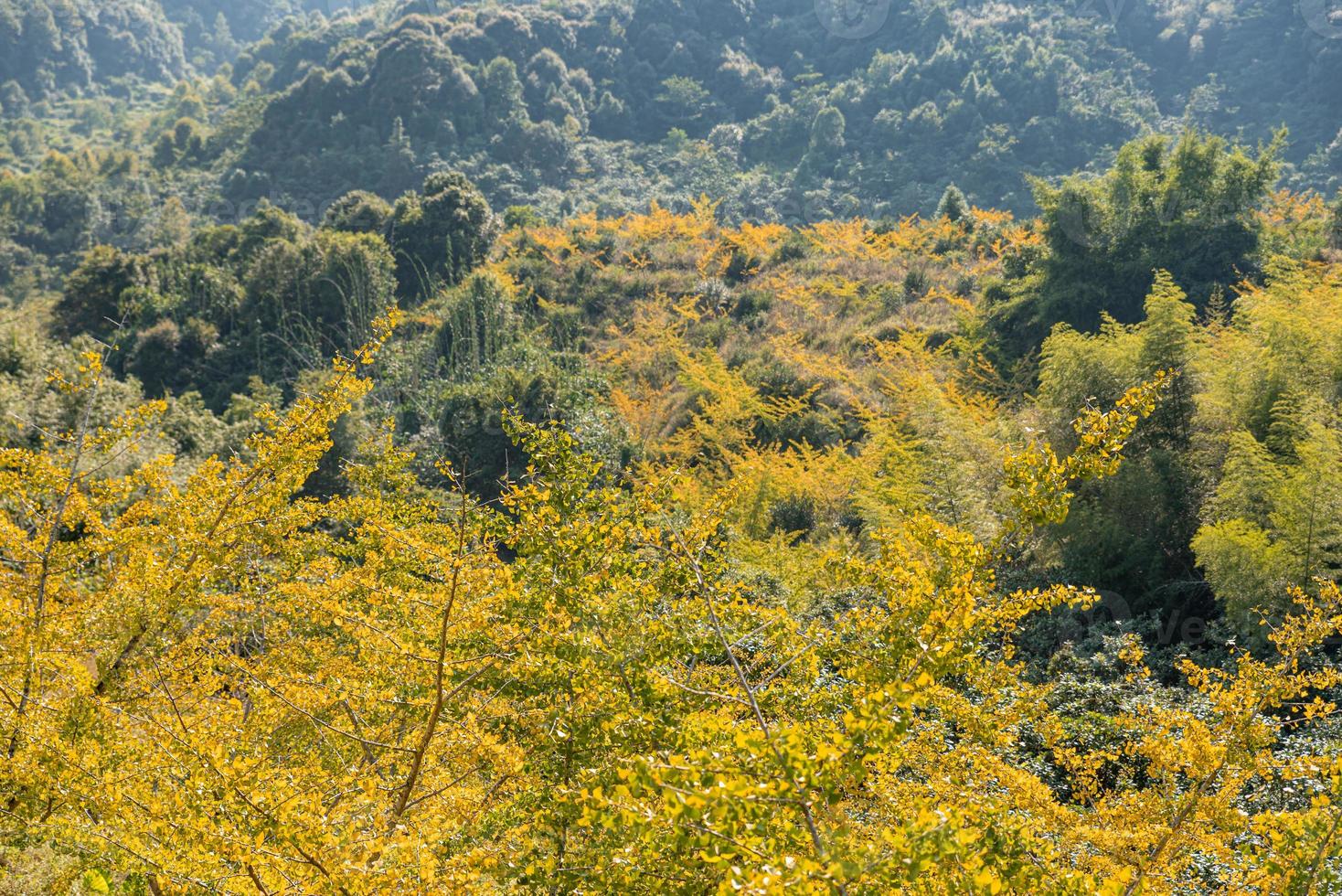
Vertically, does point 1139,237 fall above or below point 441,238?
above

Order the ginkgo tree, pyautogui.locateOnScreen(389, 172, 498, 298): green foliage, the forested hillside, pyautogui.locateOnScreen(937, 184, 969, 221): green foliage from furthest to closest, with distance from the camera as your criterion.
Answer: pyautogui.locateOnScreen(937, 184, 969, 221): green foliage
pyautogui.locateOnScreen(389, 172, 498, 298): green foliage
the forested hillside
the ginkgo tree

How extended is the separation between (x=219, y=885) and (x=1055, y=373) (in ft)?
31.4

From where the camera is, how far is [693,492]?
12.7 m

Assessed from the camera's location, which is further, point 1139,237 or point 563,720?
point 1139,237

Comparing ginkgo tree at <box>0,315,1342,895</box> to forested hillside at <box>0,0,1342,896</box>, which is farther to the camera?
forested hillside at <box>0,0,1342,896</box>

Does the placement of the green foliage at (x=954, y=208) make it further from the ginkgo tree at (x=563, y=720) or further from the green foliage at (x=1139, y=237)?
the ginkgo tree at (x=563, y=720)

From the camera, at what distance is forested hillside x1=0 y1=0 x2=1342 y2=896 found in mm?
2525

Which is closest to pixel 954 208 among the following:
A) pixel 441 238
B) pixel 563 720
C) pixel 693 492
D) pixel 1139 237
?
pixel 1139 237

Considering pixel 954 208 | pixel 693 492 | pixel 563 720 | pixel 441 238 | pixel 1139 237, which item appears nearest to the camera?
pixel 563 720

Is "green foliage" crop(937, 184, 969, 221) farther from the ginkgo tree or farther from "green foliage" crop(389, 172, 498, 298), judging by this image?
the ginkgo tree

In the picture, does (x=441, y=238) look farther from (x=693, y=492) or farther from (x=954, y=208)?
(x=693, y=492)

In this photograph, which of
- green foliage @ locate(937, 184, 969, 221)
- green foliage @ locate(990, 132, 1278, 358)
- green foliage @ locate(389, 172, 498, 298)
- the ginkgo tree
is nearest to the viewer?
the ginkgo tree

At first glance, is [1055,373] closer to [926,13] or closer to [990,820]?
[990,820]

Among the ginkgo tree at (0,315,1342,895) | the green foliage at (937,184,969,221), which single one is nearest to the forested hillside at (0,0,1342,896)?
the ginkgo tree at (0,315,1342,895)
